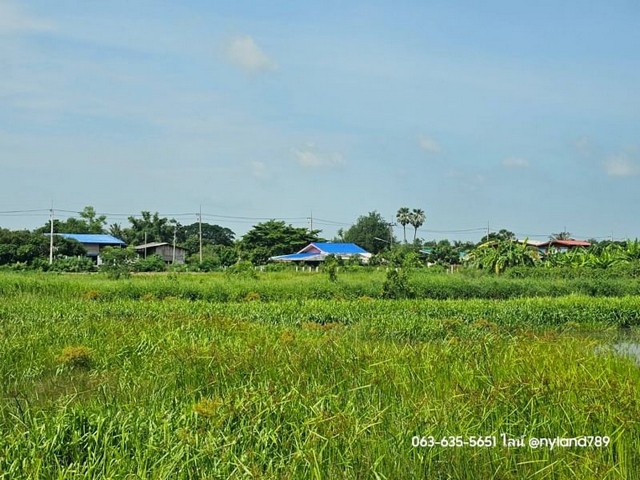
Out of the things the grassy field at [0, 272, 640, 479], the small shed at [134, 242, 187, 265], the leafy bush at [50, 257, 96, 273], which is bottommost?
the grassy field at [0, 272, 640, 479]

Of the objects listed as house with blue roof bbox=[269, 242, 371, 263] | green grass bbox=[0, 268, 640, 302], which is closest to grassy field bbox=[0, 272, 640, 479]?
green grass bbox=[0, 268, 640, 302]

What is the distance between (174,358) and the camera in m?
6.68

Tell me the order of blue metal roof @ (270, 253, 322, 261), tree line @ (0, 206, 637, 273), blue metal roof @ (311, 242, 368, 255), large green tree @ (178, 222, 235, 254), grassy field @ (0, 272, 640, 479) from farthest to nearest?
large green tree @ (178, 222, 235, 254) → blue metal roof @ (311, 242, 368, 255) → blue metal roof @ (270, 253, 322, 261) → tree line @ (0, 206, 637, 273) → grassy field @ (0, 272, 640, 479)

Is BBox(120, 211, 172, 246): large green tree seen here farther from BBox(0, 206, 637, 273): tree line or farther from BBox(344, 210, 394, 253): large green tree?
BBox(344, 210, 394, 253): large green tree

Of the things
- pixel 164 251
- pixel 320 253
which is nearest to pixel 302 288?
pixel 320 253

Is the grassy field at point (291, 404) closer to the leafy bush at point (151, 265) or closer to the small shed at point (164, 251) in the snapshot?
the leafy bush at point (151, 265)

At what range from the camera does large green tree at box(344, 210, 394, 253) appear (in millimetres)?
70250

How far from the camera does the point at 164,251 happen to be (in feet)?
203

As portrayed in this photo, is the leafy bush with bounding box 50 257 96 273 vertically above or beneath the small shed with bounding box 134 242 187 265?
beneath

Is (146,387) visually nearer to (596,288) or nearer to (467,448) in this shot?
(467,448)

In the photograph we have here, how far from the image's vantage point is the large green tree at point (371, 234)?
70.2 m

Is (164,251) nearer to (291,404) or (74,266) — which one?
(74,266)

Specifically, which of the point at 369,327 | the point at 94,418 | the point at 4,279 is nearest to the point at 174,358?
the point at 94,418

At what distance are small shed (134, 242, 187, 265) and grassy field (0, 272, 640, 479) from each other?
169 feet
